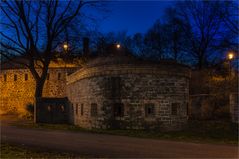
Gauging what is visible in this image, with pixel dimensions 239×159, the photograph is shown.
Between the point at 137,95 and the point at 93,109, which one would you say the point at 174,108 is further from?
the point at 93,109

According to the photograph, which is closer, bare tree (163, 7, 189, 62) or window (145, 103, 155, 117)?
window (145, 103, 155, 117)

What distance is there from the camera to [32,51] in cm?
3378

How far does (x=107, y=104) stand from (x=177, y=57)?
29.6 metres

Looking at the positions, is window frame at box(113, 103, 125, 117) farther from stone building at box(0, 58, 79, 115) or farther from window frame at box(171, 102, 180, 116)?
stone building at box(0, 58, 79, 115)

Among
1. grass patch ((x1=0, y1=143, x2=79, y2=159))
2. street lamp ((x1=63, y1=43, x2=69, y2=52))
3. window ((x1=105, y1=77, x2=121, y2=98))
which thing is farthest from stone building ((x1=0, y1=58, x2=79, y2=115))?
grass patch ((x1=0, y1=143, x2=79, y2=159))

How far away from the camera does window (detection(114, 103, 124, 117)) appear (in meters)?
23.5

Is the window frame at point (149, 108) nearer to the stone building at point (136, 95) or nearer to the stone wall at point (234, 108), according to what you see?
the stone building at point (136, 95)

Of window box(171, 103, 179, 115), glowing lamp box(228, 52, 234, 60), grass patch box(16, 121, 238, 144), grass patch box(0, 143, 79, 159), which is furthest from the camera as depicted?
glowing lamp box(228, 52, 234, 60)

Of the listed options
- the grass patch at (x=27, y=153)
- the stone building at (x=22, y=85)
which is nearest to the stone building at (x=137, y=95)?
the grass patch at (x=27, y=153)

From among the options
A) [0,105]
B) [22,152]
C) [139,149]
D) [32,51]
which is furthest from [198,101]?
[0,105]

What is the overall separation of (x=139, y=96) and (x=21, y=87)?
28197 mm

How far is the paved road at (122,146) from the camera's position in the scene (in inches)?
555

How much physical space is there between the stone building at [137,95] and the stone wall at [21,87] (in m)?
22.7

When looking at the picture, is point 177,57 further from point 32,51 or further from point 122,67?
point 122,67
